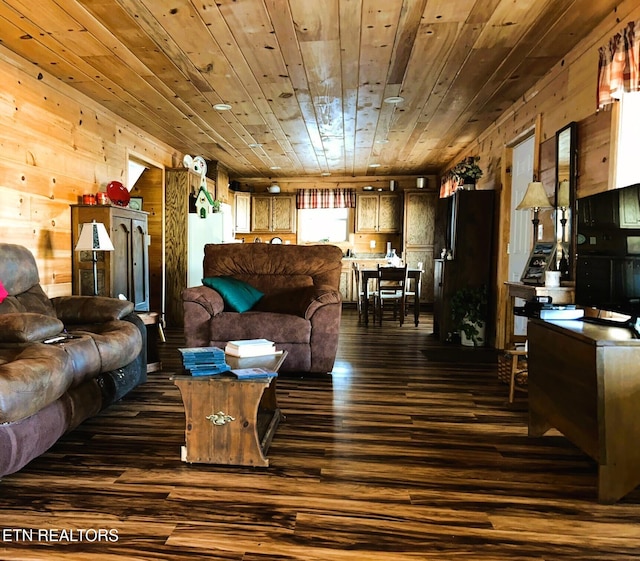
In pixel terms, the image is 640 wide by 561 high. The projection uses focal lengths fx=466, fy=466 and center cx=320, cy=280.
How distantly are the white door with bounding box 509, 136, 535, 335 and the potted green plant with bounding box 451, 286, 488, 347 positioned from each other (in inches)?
16.0

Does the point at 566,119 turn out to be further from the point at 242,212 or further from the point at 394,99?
the point at 242,212

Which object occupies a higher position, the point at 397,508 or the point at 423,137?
the point at 423,137

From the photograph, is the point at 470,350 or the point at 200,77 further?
the point at 470,350

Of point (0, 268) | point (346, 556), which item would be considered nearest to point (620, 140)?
point (346, 556)

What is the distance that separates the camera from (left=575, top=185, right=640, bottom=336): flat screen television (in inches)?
76.0

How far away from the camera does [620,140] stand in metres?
2.62

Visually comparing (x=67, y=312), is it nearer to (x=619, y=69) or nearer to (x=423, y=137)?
(x=619, y=69)

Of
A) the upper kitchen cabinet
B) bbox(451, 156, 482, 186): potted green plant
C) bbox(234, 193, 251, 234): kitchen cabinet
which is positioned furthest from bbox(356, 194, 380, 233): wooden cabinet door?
bbox(451, 156, 482, 186): potted green plant

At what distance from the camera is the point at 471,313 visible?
4.91 meters

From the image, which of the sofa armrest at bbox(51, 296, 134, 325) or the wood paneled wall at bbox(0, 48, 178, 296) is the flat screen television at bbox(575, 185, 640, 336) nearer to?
the sofa armrest at bbox(51, 296, 134, 325)

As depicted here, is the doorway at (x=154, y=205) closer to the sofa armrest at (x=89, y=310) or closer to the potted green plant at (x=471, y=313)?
the sofa armrest at (x=89, y=310)

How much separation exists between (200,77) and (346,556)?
3525 mm

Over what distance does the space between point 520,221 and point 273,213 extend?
530 cm

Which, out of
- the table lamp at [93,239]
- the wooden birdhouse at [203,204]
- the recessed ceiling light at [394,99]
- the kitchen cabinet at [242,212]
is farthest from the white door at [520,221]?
the kitchen cabinet at [242,212]
